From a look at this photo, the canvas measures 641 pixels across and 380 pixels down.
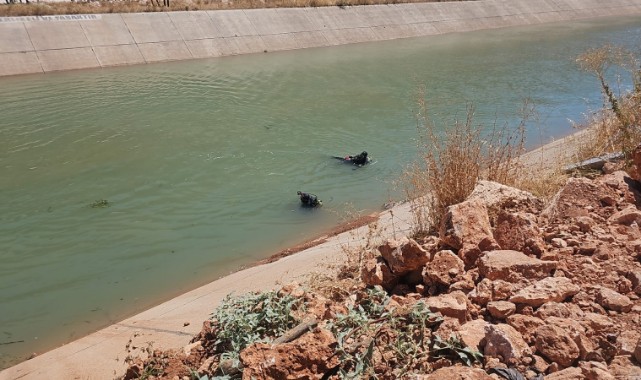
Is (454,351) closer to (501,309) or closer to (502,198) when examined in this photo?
(501,309)

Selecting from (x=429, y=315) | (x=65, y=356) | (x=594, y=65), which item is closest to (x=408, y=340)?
(x=429, y=315)

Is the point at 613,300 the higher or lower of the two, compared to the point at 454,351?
higher

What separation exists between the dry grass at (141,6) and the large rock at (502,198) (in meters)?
23.6

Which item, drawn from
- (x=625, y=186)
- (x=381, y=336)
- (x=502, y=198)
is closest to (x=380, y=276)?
(x=381, y=336)

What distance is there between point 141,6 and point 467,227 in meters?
25.5

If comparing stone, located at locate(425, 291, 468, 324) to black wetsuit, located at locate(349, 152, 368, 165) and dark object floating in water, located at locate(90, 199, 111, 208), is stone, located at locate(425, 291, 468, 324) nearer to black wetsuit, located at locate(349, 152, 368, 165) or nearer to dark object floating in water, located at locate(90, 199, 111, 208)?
dark object floating in water, located at locate(90, 199, 111, 208)

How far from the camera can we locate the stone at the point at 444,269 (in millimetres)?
3953

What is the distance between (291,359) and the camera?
3.15 m

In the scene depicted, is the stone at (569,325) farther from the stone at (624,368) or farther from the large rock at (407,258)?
the large rock at (407,258)

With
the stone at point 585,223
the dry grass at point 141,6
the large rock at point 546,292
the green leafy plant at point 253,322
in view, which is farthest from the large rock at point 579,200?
the dry grass at point 141,6

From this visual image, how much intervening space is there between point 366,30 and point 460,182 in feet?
89.7

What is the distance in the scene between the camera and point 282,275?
6.01 m

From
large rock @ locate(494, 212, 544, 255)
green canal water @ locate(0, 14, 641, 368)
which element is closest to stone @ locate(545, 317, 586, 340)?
large rock @ locate(494, 212, 544, 255)

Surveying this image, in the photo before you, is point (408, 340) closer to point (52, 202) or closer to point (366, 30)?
point (52, 202)
